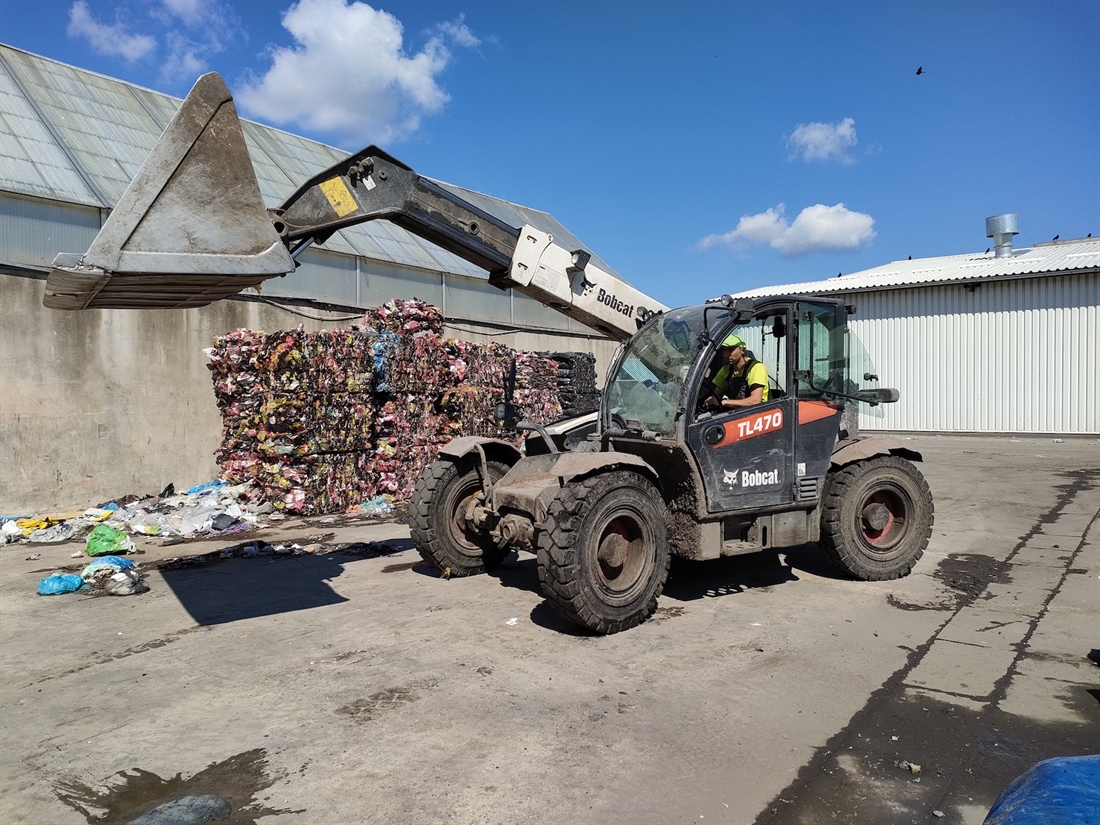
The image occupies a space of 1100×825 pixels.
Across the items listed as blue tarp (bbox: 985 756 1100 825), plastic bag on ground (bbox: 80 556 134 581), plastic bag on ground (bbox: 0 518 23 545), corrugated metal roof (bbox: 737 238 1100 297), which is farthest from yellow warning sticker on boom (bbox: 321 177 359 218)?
corrugated metal roof (bbox: 737 238 1100 297)

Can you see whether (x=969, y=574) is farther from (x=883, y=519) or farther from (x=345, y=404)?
(x=345, y=404)

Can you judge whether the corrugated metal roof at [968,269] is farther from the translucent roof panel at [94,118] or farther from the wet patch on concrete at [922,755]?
the wet patch on concrete at [922,755]

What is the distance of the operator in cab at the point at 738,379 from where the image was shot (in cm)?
606

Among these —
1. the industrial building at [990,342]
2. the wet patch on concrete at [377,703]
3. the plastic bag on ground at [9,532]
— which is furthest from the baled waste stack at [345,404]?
the industrial building at [990,342]

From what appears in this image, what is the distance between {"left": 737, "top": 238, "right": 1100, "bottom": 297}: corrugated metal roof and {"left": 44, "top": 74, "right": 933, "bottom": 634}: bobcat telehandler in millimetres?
11857

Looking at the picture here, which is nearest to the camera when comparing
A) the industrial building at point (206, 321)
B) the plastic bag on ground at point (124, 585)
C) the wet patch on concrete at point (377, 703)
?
the wet patch on concrete at point (377, 703)

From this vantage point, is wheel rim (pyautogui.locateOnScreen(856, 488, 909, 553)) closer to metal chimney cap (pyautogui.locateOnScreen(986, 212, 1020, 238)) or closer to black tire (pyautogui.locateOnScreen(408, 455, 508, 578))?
black tire (pyautogui.locateOnScreen(408, 455, 508, 578))

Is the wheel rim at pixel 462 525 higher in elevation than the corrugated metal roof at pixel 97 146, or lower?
lower

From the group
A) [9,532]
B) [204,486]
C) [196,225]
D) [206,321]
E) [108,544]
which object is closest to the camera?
[196,225]

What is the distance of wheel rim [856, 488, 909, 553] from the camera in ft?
21.8

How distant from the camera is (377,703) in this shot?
4.20m

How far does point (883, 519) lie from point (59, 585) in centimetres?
715

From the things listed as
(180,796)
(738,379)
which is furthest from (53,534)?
(738,379)

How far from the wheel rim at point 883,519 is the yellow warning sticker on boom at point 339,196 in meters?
4.77
